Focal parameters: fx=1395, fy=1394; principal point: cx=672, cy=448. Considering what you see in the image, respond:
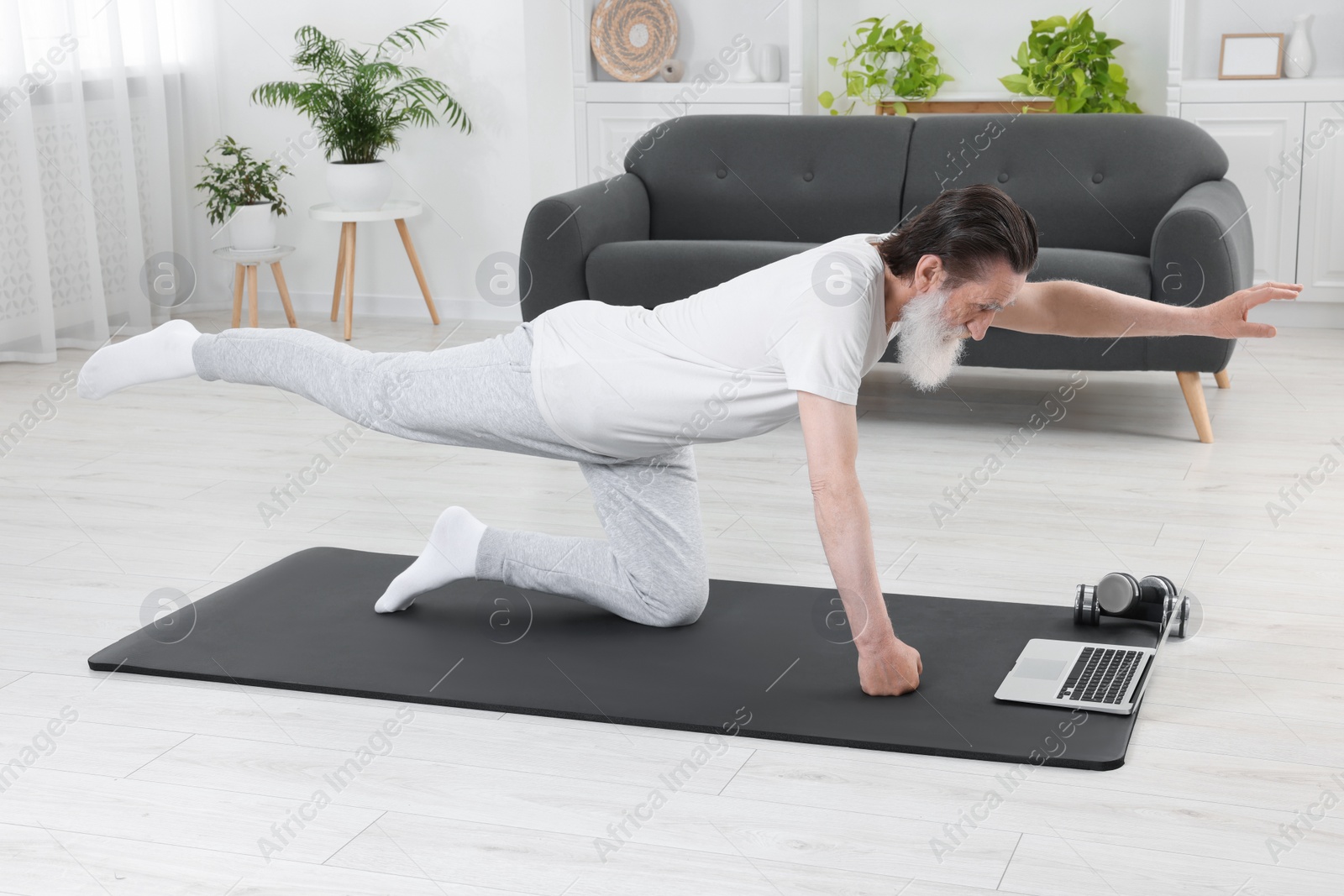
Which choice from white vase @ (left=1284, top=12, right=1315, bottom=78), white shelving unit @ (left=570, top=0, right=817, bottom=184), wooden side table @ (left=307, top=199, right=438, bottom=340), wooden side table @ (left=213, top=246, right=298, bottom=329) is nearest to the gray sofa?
white shelving unit @ (left=570, top=0, right=817, bottom=184)

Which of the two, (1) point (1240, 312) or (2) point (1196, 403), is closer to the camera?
(1) point (1240, 312)

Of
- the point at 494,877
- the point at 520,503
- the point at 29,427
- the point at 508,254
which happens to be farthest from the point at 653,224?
the point at 494,877

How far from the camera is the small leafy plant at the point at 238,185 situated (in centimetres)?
493

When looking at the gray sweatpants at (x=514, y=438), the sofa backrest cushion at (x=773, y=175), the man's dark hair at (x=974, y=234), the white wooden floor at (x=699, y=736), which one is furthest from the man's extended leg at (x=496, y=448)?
the sofa backrest cushion at (x=773, y=175)

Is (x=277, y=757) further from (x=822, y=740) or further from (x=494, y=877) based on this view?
(x=822, y=740)

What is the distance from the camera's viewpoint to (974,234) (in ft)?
5.96

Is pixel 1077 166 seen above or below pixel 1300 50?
below

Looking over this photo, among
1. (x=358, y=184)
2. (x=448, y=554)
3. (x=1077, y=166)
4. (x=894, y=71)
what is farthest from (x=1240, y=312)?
(x=358, y=184)

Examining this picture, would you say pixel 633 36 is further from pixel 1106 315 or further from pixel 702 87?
pixel 1106 315

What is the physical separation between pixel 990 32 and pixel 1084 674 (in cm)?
368

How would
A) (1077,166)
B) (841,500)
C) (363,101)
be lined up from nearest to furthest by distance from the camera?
(841,500) → (1077,166) → (363,101)

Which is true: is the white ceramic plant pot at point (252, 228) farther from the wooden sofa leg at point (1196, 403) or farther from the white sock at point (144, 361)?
the wooden sofa leg at point (1196, 403)

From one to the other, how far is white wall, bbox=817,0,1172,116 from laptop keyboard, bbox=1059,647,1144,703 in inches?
135

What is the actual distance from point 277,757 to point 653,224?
2.65 m
